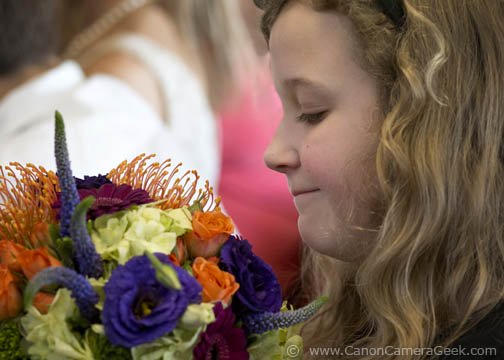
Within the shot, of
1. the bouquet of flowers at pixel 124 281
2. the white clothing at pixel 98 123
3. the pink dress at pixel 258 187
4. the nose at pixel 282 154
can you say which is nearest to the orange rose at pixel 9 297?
the bouquet of flowers at pixel 124 281

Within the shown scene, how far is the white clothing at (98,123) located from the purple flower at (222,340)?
863mm

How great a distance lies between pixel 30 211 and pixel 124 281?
0.16m

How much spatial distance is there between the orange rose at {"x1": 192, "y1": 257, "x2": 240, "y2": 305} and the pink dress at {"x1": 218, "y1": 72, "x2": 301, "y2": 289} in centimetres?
60

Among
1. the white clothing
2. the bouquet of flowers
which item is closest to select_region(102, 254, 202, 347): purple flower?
the bouquet of flowers

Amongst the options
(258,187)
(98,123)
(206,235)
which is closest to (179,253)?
(206,235)

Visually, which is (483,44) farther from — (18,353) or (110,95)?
(110,95)

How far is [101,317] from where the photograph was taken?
81cm

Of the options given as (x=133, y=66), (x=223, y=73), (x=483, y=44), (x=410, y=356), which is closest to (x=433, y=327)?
(x=410, y=356)

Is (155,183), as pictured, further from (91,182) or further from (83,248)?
(83,248)

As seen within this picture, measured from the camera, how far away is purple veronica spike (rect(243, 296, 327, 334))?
0.88 m

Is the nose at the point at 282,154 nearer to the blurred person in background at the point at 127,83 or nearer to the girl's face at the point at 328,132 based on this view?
the girl's face at the point at 328,132

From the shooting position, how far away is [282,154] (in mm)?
1067

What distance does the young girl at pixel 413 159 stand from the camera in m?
0.97

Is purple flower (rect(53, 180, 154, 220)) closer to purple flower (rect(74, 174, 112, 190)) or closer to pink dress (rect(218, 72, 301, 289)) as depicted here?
purple flower (rect(74, 174, 112, 190))
